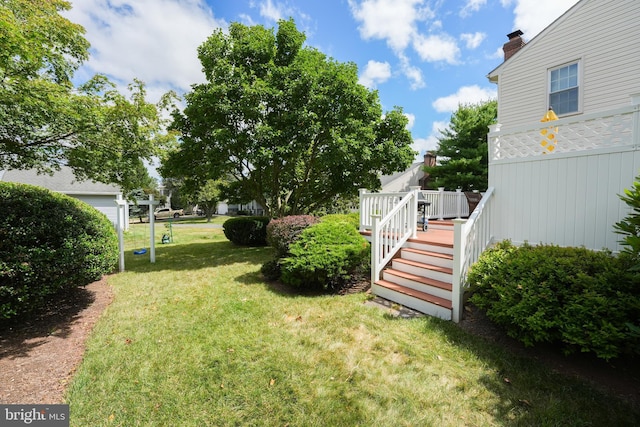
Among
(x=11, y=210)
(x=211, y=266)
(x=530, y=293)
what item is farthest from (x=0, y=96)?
(x=530, y=293)

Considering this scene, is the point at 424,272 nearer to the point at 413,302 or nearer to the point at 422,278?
the point at 422,278

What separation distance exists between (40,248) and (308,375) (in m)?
4.05

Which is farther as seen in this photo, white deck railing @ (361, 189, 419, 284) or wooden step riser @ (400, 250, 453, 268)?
white deck railing @ (361, 189, 419, 284)

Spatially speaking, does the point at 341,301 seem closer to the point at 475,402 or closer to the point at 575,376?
the point at 475,402

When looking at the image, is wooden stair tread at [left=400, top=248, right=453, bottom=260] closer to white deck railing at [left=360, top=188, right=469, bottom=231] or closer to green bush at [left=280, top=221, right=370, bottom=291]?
green bush at [left=280, top=221, right=370, bottom=291]

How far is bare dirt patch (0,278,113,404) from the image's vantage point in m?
2.64

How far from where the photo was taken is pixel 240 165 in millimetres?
9992

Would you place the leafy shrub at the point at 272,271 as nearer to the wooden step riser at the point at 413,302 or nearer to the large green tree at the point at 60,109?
the wooden step riser at the point at 413,302

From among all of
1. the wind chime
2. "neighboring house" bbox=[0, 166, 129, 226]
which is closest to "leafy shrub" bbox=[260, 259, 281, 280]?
the wind chime

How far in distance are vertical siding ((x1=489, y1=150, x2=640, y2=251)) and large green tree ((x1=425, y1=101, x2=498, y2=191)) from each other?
513 inches

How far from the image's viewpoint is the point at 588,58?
749cm

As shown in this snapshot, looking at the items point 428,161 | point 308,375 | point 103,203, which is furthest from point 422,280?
point 428,161

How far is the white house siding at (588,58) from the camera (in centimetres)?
691

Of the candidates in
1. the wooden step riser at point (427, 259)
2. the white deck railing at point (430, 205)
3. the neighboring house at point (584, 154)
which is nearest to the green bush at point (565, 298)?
the neighboring house at point (584, 154)
